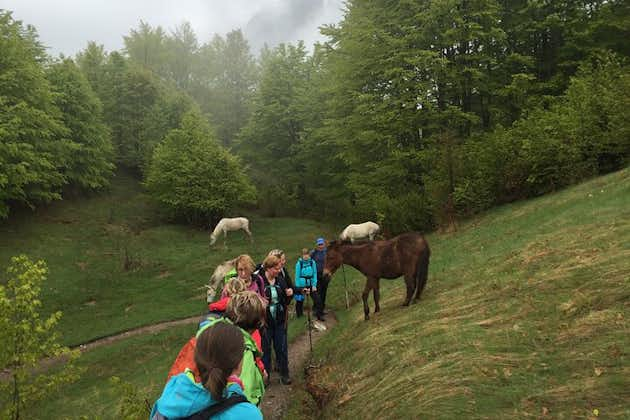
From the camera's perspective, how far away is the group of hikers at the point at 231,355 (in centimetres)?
254

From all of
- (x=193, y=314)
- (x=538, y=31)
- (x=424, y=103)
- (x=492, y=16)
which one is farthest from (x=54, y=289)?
(x=538, y=31)

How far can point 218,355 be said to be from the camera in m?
2.62

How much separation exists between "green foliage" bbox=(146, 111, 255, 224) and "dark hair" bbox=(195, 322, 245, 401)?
106 feet

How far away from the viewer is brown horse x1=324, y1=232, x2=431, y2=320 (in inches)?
367

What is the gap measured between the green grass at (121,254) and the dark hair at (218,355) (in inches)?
648

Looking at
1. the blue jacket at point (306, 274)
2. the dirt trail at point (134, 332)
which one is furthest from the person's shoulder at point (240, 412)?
the dirt trail at point (134, 332)

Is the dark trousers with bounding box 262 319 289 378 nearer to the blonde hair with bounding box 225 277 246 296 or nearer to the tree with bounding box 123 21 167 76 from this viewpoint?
the blonde hair with bounding box 225 277 246 296

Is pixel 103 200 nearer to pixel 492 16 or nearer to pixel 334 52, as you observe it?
pixel 334 52

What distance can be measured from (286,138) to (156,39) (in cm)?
3731

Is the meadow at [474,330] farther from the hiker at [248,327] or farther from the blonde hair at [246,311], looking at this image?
the blonde hair at [246,311]

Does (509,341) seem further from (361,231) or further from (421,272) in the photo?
(361,231)

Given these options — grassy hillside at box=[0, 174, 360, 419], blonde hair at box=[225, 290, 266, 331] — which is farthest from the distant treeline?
blonde hair at box=[225, 290, 266, 331]

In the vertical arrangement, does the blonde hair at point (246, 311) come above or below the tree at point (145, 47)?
below

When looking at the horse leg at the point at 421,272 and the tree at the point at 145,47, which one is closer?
the horse leg at the point at 421,272
